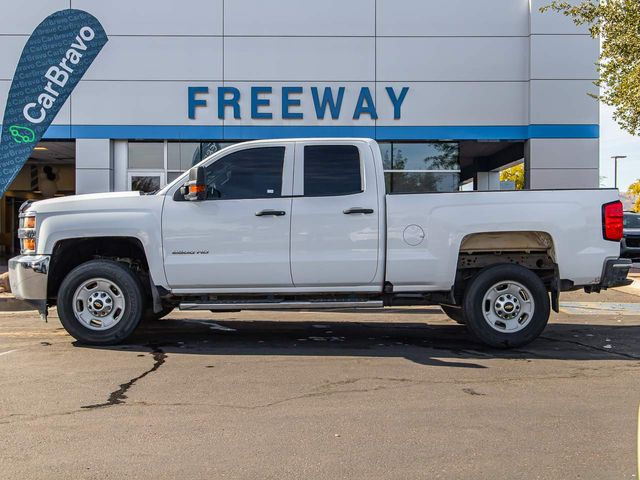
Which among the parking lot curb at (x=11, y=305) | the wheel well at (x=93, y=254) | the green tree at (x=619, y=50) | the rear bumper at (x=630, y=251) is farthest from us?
the rear bumper at (x=630, y=251)

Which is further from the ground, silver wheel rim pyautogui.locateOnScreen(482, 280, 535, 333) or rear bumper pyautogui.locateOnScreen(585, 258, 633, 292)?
rear bumper pyautogui.locateOnScreen(585, 258, 633, 292)

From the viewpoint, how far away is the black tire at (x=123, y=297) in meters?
6.86

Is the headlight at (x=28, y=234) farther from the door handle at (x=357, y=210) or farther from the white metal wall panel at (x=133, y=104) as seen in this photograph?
the white metal wall panel at (x=133, y=104)

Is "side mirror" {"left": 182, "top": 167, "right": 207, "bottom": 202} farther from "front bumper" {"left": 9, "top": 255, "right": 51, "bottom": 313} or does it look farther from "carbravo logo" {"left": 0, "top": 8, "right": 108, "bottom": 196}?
"carbravo logo" {"left": 0, "top": 8, "right": 108, "bottom": 196}

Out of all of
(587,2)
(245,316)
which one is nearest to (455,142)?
Result: (587,2)

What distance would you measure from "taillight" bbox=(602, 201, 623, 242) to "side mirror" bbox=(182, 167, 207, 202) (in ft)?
14.0

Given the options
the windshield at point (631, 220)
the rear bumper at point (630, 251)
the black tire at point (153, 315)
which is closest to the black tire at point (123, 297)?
the black tire at point (153, 315)

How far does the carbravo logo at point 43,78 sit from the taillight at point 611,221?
44.5 feet

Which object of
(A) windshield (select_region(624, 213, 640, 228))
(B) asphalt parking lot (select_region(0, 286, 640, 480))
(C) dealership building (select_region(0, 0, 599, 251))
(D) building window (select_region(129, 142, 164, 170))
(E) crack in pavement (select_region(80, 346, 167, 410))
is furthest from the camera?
(A) windshield (select_region(624, 213, 640, 228))

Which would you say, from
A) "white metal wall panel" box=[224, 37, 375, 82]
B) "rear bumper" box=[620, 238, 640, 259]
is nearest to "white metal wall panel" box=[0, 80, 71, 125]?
"white metal wall panel" box=[224, 37, 375, 82]

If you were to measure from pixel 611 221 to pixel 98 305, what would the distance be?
219 inches

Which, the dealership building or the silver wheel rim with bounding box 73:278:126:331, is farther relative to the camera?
the dealership building

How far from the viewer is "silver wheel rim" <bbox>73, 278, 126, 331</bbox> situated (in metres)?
6.91

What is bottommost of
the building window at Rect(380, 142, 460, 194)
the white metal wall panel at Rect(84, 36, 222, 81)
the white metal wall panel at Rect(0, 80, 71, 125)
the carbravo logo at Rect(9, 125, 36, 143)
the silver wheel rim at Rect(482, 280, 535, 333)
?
the silver wheel rim at Rect(482, 280, 535, 333)
